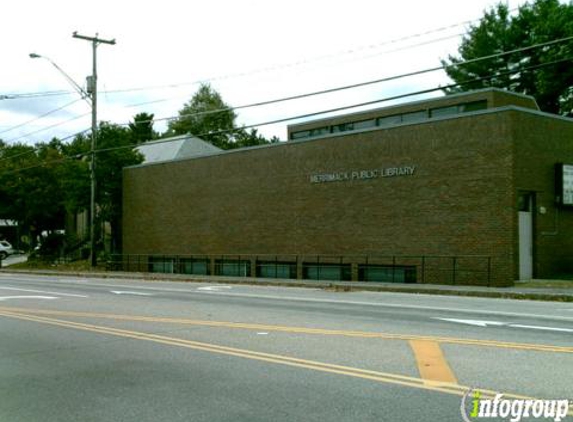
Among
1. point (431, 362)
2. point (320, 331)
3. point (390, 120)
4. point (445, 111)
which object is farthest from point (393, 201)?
point (431, 362)

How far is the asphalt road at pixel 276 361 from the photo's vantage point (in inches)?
255

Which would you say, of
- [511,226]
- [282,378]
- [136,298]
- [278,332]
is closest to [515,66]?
[511,226]

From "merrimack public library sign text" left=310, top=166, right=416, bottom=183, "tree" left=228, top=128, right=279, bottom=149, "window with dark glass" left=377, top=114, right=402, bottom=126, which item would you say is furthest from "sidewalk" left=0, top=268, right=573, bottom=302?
"tree" left=228, top=128, right=279, bottom=149

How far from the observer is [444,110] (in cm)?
2962

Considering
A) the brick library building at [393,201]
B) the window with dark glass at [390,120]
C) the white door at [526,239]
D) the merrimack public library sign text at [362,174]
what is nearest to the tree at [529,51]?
the window with dark glass at [390,120]

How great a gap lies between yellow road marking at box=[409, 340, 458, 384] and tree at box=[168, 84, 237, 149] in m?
61.1

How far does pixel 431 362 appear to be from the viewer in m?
8.30

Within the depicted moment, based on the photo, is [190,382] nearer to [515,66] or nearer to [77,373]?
[77,373]

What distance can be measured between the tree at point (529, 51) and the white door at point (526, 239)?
63.2 ft

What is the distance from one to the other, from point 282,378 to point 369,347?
2288mm

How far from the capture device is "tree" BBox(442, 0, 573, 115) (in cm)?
4119

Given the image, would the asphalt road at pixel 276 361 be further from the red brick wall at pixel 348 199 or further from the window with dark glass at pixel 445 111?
the window with dark glass at pixel 445 111

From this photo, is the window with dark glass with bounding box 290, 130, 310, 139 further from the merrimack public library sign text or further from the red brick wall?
the merrimack public library sign text

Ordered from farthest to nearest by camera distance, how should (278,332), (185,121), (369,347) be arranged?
(185,121) → (278,332) → (369,347)
